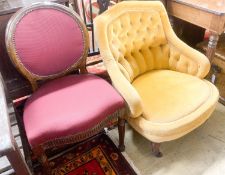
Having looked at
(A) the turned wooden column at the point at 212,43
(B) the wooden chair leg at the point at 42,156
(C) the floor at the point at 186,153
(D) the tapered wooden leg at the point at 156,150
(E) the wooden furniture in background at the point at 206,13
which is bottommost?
(C) the floor at the point at 186,153

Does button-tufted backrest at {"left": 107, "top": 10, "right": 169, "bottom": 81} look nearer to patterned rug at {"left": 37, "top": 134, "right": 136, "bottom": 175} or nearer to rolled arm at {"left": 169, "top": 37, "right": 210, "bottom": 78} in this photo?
rolled arm at {"left": 169, "top": 37, "right": 210, "bottom": 78}

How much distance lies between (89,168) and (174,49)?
1.00 meters

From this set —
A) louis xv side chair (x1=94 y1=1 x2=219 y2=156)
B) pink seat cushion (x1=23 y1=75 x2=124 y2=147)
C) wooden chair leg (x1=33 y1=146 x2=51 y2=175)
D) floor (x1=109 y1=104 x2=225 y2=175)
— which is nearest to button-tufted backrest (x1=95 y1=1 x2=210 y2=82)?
louis xv side chair (x1=94 y1=1 x2=219 y2=156)

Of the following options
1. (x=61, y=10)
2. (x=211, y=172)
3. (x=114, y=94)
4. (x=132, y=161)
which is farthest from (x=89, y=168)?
(x=61, y=10)

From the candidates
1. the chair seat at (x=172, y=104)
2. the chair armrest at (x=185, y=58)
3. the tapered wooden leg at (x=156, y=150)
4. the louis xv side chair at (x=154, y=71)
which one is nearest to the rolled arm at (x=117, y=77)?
the louis xv side chair at (x=154, y=71)

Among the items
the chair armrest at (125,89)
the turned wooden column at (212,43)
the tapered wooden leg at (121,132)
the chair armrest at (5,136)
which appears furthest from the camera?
the turned wooden column at (212,43)

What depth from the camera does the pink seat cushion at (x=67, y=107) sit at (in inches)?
44.2

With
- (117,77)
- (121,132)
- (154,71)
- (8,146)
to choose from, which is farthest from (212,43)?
(8,146)

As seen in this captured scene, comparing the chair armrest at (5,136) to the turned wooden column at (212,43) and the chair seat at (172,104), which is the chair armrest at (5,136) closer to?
the chair seat at (172,104)

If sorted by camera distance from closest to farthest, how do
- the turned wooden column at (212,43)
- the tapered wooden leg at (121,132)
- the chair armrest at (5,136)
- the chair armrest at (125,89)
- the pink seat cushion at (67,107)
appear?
the chair armrest at (5,136) < the pink seat cushion at (67,107) < the chair armrest at (125,89) < the tapered wooden leg at (121,132) < the turned wooden column at (212,43)

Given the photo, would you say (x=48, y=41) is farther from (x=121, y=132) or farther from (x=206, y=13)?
(x=206, y=13)

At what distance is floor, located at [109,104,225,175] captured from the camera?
1.45 meters

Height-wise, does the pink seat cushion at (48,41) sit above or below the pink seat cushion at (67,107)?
above

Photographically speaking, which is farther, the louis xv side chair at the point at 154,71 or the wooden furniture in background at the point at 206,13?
the wooden furniture in background at the point at 206,13
